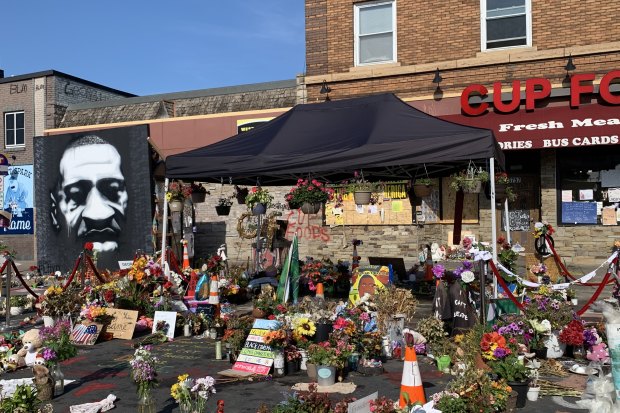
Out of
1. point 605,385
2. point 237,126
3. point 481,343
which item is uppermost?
point 237,126

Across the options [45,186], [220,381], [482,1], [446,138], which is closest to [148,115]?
[45,186]

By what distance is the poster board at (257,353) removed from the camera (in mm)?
7508

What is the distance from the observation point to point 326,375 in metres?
6.91

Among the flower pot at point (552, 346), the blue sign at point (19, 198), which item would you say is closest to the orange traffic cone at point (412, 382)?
the flower pot at point (552, 346)

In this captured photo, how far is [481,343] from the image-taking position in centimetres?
661

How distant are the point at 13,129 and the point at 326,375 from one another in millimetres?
23730

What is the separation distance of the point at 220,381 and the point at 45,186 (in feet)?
57.5

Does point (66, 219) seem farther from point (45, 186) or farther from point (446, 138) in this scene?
point (446, 138)

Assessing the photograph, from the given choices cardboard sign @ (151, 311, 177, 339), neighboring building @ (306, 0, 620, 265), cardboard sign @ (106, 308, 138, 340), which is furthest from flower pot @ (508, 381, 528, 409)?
neighboring building @ (306, 0, 620, 265)

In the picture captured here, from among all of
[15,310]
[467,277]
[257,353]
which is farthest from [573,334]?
[15,310]

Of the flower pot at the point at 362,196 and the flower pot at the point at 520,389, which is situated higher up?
the flower pot at the point at 362,196

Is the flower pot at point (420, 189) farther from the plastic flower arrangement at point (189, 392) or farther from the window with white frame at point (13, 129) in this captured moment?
the window with white frame at point (13, 129)

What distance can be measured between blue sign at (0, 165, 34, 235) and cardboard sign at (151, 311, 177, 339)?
18.1 metres

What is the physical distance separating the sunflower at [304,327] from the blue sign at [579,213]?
10.3 m
